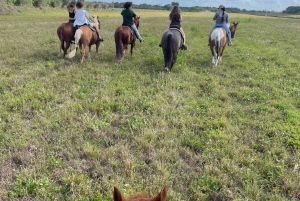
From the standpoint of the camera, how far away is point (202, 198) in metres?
3.82

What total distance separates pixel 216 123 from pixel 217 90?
2534mm

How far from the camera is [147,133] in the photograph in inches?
214

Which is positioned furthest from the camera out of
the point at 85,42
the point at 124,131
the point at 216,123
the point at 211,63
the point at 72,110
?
the point at 211,63

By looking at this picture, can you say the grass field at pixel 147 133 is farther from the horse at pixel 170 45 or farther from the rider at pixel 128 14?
the rider at pixel 128 14

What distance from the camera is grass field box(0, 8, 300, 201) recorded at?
13.3 feet

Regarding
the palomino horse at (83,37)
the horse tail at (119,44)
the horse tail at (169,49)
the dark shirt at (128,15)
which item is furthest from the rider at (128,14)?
the horse tail at (169,49)

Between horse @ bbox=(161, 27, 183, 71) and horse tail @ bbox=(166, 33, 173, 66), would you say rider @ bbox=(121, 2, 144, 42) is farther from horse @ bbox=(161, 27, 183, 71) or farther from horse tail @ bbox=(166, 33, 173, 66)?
horse tail @ bbox=(166, 33, 173, 66)

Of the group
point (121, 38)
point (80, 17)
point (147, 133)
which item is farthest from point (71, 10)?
point (147, 133)

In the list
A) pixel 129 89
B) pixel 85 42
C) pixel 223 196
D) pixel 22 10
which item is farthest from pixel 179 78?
pixel 22 10

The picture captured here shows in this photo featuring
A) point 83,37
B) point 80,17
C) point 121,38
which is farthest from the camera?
point 121,38

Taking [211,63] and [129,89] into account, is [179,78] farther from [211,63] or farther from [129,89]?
[211,63]

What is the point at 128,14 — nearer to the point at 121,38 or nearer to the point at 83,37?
the point at 121,38

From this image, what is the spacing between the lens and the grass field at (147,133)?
404cm

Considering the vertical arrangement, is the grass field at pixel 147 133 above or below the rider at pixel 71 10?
below
